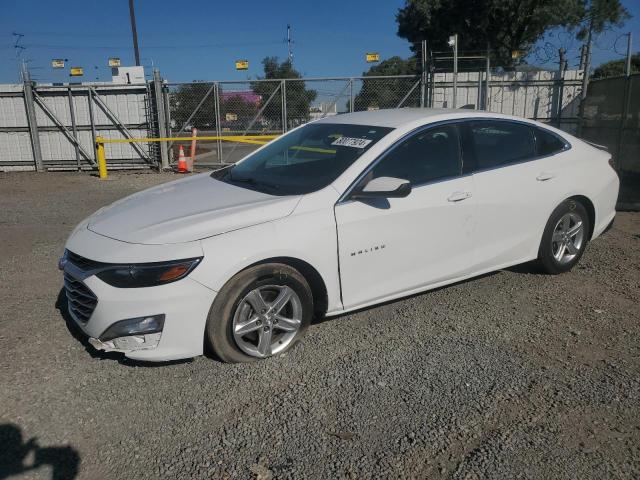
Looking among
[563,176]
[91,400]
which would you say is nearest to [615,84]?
[563,176]

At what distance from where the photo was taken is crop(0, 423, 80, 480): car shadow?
2.59 meters

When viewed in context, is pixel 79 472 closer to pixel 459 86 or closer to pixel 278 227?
pixel 278 227

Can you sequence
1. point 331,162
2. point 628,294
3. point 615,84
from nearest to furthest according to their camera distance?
point 331,162 → point 628,294 → point 615,84

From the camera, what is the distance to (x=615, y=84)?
917 cm

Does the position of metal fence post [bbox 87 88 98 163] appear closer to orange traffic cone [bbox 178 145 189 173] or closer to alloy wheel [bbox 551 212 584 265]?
orange traffic cone [bbox 178 145 189 173]

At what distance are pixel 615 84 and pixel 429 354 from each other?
25.3 feet

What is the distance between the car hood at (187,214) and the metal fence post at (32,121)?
39.2 feet

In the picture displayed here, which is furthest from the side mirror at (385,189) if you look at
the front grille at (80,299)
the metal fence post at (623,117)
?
the metal fence post at (623,117)

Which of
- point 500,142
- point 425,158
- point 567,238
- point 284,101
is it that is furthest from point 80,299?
point 284,101

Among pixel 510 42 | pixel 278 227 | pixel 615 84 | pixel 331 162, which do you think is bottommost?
pixel 278 227

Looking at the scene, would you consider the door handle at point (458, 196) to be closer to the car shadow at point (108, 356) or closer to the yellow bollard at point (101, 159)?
A: the car shadow at point (108, 356)

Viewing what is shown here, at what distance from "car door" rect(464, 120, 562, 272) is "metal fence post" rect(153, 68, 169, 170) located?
11166mm

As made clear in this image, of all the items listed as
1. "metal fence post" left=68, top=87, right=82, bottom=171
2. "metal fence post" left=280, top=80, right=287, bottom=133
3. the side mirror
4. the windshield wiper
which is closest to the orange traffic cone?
"metal fence post" left=280, top=80, right=287, bottom=133

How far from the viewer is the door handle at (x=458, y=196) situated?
411cm
